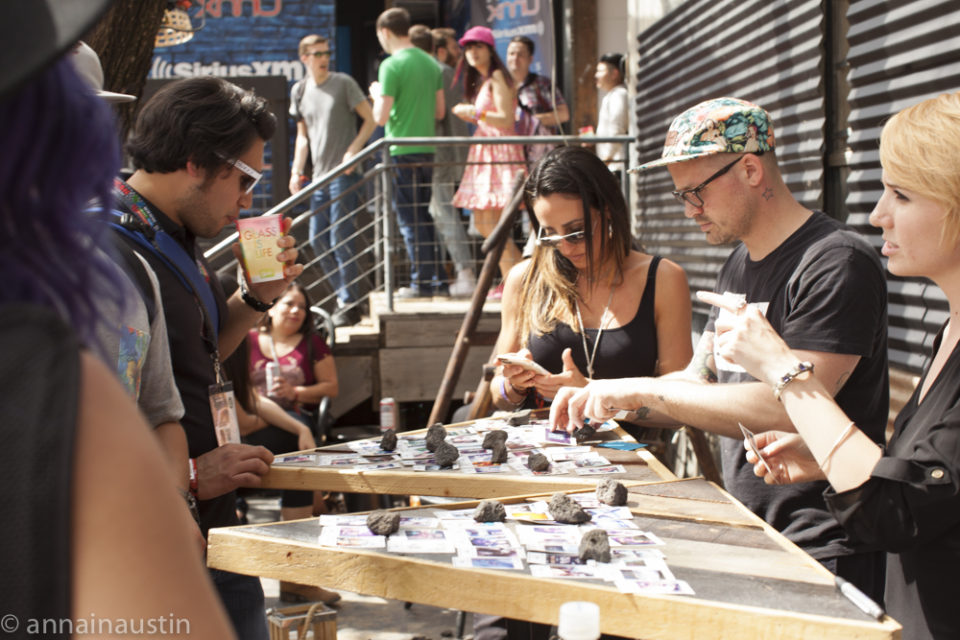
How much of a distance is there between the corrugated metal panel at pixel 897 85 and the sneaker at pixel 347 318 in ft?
16.7

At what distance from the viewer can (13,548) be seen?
70 centimetres

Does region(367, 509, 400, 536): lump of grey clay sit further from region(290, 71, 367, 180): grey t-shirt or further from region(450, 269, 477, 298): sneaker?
region(290, 71, 367, 180): grey t-shirt

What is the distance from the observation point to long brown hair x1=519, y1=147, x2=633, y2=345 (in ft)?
12.4

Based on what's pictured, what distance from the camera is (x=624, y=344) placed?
12.1ft

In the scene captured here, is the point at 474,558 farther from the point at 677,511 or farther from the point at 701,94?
the point at 701,94

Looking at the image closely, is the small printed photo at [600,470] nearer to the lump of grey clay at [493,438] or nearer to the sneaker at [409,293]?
the lump of grey clay at [493,438]

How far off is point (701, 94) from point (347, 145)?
3.81 meters

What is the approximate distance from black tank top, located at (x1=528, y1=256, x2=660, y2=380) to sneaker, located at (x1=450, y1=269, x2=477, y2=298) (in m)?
4.37

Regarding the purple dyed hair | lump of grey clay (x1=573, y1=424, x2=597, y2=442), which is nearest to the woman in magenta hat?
lump of grey clay (x1=573, y1=424, x2=597, y2=442)

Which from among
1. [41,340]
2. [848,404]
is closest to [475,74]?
[848,404]

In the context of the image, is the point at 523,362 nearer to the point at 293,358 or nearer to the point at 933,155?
the point at 933,155

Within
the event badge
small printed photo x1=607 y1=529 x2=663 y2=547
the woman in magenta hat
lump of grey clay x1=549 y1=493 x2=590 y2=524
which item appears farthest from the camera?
the woman in magenta hat

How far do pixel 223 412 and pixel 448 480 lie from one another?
0.73 meters

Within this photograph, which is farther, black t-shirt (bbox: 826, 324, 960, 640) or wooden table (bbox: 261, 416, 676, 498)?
wooden table (bbox: 261, 416, 676, 498)
